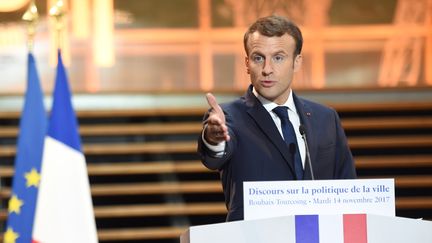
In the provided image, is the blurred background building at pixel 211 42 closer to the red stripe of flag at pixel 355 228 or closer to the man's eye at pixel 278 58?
the man's eye at pixel 278 58

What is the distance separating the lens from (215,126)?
9.29 feet

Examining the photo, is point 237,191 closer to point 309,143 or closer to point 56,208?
point 309,143

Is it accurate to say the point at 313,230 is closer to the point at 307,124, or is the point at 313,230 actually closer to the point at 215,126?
the point at 215,126

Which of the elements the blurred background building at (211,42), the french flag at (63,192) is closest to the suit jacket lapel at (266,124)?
the french flag at (63,192)

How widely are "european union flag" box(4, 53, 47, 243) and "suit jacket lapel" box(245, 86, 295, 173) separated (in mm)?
1903

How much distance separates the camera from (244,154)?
3.12 metres

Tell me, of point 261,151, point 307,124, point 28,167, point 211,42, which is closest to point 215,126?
point 261,151

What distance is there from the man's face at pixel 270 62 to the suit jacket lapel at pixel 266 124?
0.15 feet

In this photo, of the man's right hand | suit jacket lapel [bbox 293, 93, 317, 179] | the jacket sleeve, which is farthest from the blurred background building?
the man's right hand

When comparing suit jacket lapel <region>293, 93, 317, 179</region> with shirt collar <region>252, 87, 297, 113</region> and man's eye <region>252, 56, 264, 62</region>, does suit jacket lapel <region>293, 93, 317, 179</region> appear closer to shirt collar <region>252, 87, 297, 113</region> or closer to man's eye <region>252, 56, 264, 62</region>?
shirt collar <region>252, 87, 297, 113</region>

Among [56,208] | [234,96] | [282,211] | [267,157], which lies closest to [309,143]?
[267,157]

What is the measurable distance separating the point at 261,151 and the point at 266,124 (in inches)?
3.3

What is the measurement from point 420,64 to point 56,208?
12.4 ft

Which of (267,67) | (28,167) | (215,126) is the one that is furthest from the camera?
(28,167)
